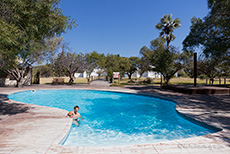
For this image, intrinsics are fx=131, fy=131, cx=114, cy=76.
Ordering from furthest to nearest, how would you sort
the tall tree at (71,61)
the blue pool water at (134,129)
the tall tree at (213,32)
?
the tall tree at (71,61), the tall tree at (213,32), the blue pool water at (134,129)

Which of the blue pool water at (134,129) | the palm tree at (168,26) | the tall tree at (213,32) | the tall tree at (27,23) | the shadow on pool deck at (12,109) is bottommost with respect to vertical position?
the blue pool water at (134,129)

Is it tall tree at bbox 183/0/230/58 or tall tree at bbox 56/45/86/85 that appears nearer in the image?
tall tree at bbox 183/0/230/58

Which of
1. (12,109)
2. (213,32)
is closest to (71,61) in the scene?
(12,109)

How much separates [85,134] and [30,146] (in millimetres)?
3088

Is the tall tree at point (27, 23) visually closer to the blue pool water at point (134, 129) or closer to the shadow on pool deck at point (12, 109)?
the shadow on pool deck at point (12, 109)

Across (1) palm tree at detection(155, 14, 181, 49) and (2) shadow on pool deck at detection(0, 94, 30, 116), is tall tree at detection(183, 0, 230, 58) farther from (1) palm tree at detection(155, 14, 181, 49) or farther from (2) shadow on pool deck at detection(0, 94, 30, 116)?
(2) shadow on pool deck at detection(0, 94, 30, 116)

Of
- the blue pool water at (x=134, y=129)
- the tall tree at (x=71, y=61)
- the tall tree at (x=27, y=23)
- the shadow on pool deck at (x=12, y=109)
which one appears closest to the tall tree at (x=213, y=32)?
the blue pool water at (x=134, y=129)

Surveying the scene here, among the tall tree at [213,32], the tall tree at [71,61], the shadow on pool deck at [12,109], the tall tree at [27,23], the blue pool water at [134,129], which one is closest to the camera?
the tall tree at [27,23]

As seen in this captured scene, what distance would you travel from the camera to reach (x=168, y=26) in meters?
26.5

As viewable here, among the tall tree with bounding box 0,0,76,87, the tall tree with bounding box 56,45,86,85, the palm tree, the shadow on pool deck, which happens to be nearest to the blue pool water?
the shadow on pool deck

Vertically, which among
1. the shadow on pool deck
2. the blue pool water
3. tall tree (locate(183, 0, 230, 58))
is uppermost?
tall tree (locate(183, 0, 230, 58))

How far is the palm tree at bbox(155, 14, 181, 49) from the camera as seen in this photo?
2628cm

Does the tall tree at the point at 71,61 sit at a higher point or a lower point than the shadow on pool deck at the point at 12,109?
higher

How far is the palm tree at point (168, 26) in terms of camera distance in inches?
1035
